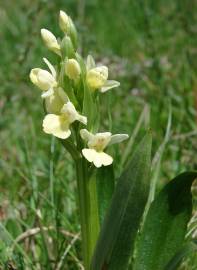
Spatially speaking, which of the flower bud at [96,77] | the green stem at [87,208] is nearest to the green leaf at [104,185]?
the green stem at [87,208]

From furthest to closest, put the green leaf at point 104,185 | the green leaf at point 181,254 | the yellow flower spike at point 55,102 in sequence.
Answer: the green leaf at point 104,185 → the yellow flower spike at point 55,102 → the green leaf at point 181,254

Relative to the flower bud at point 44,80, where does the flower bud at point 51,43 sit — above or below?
above

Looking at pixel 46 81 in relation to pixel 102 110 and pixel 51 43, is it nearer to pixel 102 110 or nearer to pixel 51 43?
pixel 51 43

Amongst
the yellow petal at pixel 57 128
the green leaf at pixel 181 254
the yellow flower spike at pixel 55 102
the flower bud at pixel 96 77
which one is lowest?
the green leaf at pixel 181 254

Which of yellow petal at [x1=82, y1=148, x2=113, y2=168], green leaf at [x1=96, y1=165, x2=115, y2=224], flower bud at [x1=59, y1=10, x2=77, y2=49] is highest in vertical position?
flower bud at [x1=59, y1=10, x2=77, y2=49]

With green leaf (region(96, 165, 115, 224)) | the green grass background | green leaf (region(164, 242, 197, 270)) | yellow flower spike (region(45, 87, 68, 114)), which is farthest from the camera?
the green grass background

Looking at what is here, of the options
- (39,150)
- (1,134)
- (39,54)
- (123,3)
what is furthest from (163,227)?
(123,3)

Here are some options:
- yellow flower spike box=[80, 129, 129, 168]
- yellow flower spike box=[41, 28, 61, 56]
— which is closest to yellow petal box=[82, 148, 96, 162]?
yellow flower spike box=[80, 129, 129, 168]

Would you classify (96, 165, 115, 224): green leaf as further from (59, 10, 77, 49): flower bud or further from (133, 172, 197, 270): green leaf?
(59, 10, 77, 49): flower bud

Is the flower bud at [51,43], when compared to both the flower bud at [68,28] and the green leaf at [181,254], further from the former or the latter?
the green leaf at [181,254]
